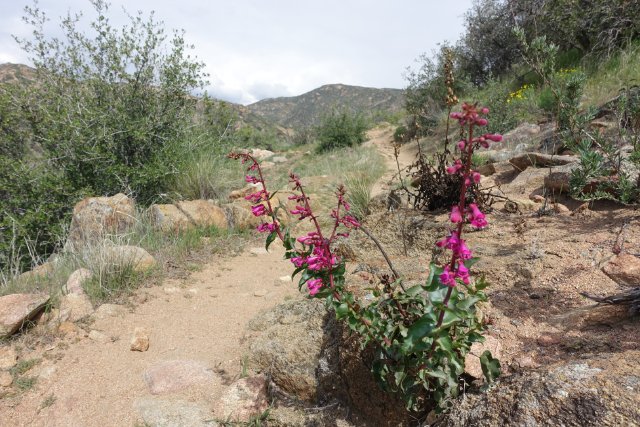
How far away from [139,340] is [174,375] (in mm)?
529

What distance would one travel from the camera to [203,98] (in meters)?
7.84

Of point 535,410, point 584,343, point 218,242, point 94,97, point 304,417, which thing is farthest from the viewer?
point 94,97

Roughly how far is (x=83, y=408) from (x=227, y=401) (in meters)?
0.84

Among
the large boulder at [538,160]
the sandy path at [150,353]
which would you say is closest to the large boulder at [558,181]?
the large boulder at [538,160]

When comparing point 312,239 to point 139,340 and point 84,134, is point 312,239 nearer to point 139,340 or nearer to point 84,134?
point 139,340

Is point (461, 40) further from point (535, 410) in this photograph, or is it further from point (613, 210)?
point (535, 410)

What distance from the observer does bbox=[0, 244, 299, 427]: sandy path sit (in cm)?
217

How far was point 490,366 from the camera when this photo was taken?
1.31 meters

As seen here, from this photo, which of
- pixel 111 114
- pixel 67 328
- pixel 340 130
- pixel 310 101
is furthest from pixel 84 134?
pixel 310 101

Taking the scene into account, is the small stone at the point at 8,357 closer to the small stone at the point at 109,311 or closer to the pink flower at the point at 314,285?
the small stone at the point at 109,311

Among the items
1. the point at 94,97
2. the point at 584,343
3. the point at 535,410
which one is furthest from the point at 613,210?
the point at 94,97

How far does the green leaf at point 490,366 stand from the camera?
131 centimetres

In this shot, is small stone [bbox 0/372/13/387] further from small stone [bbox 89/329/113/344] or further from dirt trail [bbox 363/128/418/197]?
dirt trail [bbox 363/128/418/197]

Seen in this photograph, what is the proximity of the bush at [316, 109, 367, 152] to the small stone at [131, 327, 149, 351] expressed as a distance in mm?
11000
